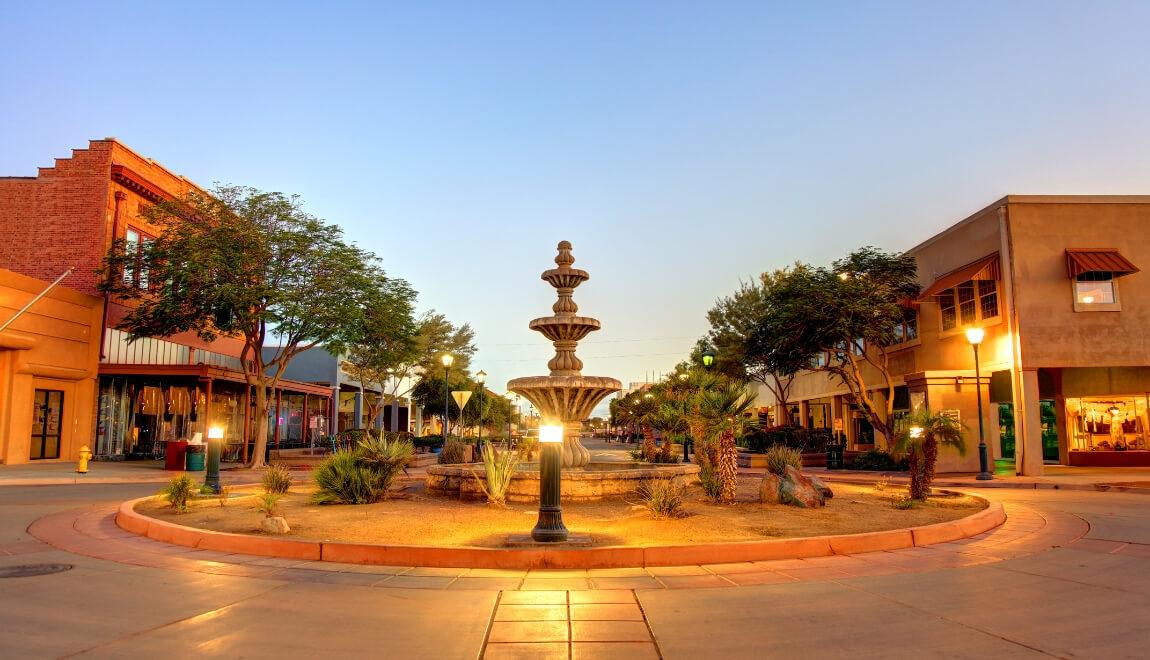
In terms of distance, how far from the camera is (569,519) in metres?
11.0

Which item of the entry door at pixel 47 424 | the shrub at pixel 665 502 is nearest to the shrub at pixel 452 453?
the shrub at pixel 665 502

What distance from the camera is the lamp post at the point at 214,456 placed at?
46.6ft

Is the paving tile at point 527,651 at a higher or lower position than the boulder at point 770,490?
lower

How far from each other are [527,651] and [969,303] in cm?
2550

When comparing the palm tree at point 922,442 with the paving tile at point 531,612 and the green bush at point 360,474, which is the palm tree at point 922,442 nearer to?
the paving tile at point 531,612

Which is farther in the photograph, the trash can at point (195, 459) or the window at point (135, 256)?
the window at point (135, 256)

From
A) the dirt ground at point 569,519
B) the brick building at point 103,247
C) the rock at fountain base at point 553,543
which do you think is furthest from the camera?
the brick building at point 103,247

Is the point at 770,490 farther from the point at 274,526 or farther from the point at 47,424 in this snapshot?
the point at 47,424

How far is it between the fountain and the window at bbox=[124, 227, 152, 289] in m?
17.4

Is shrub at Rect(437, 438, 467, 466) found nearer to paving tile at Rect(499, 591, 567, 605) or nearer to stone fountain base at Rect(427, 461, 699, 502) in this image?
stone fountain base at Rect(427, 461, 699, 502)

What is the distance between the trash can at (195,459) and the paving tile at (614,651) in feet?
73.2

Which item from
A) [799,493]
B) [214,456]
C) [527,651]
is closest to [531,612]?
[527,651]

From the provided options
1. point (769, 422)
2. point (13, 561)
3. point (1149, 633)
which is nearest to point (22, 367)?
point (13, 561)

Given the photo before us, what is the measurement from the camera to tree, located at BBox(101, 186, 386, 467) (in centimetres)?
2375
